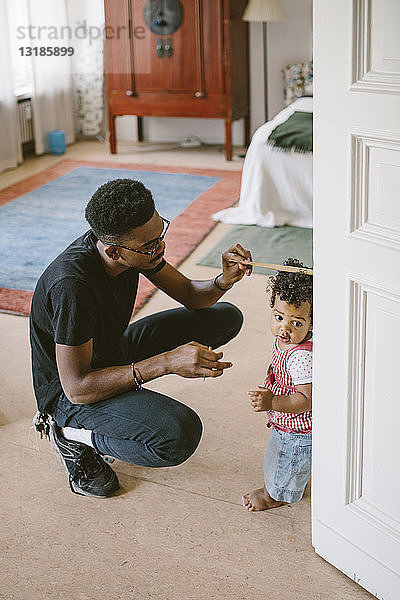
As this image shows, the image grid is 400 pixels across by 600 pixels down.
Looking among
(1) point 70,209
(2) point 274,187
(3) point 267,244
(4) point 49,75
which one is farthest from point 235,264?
(4) point 49,75

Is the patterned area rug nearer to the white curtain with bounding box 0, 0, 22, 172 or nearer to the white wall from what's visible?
the white curtain with bounding box 0, 0, 22, 172

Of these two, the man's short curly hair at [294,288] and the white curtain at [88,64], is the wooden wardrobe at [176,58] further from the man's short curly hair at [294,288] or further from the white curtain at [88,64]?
the man's short curly hair at [294,288]

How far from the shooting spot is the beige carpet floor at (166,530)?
178 centimetres

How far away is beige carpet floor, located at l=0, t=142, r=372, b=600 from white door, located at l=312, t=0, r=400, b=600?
14 centimetres

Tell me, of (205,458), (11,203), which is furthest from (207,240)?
(205,458)

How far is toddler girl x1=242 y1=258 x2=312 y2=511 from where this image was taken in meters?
1.84

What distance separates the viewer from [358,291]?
5.10ft

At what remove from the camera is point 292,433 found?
1.94 metres

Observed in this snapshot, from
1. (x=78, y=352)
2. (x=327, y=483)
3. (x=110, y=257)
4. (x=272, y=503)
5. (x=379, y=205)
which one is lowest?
(x=272, y=503)

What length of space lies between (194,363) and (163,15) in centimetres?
422

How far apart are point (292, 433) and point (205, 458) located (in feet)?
1.37

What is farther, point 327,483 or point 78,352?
point 78,352

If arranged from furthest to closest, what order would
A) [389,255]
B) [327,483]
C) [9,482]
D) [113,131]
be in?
[113,131], [9,482], [327,483], [389,255]

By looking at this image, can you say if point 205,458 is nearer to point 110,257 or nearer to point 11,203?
point 110,257
